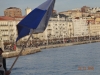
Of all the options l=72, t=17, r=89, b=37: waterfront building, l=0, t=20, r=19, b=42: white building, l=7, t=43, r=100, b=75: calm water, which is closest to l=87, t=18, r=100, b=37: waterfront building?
l=72, t=17, r=89, b=37: waterfront building

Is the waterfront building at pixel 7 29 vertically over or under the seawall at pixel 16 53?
over

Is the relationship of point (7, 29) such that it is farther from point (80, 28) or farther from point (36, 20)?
point (36, 20)

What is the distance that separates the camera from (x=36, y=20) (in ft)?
12.9

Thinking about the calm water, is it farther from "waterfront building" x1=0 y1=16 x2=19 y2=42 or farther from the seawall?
"waterfront building" x1=0 y1=16 x2=19 y2=42

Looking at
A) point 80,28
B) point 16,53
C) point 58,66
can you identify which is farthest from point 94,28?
point 58,66

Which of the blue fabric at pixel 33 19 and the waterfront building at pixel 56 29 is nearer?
the blue fabric at pixel 33 19

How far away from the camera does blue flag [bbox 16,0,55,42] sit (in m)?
3.94

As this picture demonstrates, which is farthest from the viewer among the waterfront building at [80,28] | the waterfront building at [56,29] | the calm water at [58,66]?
the waterfront building at [80,28]

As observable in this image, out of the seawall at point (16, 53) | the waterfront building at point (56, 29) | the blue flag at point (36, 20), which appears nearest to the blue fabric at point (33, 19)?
the blue flag at point (36, 20)

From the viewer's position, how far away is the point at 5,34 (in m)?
54.2

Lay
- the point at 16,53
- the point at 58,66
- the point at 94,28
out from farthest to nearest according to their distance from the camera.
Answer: the point at 94,28 < the point at 16,53 < the point at 58,66

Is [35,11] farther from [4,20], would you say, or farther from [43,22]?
[4,20]

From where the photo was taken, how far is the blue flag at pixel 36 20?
3936 millimetres

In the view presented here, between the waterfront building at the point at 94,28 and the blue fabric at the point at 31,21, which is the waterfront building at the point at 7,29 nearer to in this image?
the waterfront building at the point at 94,28
